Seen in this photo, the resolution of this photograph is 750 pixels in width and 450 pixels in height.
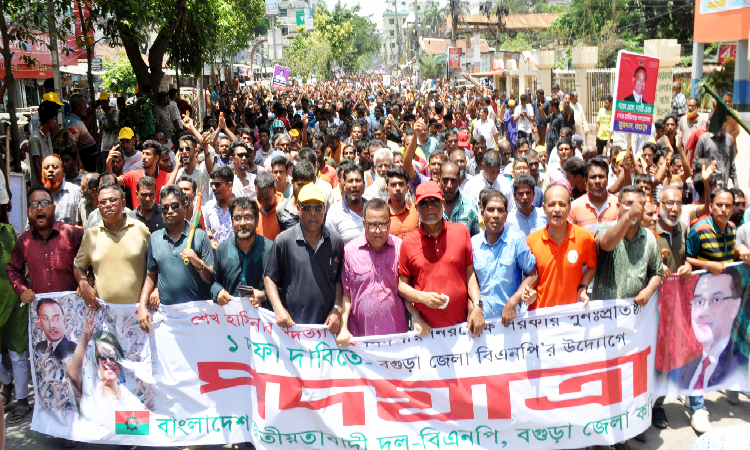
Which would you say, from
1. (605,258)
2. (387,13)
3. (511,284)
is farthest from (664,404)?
(387,13)

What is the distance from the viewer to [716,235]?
4.91 metres

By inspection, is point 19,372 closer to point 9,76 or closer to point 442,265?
point 442,265

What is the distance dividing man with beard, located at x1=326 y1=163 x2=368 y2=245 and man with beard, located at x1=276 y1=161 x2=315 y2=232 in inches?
11.2

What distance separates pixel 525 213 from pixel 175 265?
2.67m

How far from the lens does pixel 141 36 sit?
1162 centimetres

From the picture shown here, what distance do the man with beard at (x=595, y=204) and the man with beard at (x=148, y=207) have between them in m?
3.33

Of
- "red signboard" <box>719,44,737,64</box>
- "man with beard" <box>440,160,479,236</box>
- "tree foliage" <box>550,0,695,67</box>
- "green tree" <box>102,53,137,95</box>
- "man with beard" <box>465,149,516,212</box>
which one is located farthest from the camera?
"tree foliage" <box>550,0,695,67</box>

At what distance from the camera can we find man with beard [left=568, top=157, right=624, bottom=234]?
547cm

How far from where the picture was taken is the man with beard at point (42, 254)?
4980 millimetres

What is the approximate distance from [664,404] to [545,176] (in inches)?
127

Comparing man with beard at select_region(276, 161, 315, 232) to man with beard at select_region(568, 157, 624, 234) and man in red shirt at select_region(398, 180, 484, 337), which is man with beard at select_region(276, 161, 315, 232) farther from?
man with beard at select_region(568, 157, 624, 234)

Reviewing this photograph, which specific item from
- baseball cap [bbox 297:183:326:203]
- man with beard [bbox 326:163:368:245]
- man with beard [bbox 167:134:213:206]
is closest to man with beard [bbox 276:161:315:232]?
man with beard [bbox 326:163:368:245]

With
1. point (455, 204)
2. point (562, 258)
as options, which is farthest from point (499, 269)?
point (455, 204)

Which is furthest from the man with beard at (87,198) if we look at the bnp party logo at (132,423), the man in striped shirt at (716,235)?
the man in striped shirt at (716,235)
